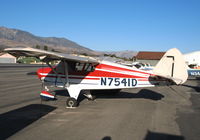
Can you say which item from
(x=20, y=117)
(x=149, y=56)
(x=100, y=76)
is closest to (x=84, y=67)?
(x=100, y=76)

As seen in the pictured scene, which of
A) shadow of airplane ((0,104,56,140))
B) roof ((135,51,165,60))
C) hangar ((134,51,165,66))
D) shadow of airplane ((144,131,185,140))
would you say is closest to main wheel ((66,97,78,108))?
Answer: shadow of airplane ((0,104,56,140))

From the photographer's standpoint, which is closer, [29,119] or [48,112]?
[29,119]

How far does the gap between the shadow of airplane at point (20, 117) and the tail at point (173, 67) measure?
493 centimetres

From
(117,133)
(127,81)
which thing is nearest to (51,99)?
(127,81)

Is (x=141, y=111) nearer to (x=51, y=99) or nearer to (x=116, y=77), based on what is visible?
(x=116, y=77)

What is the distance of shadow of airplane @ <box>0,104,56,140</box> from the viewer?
17.7 feet

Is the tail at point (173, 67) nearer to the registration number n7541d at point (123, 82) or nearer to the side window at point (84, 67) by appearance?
the registration number n7541d at point (123, 82)

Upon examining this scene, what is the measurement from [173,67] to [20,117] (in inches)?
254

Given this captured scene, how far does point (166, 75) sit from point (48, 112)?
5.14 m

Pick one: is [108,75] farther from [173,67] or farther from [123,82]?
[173,67]

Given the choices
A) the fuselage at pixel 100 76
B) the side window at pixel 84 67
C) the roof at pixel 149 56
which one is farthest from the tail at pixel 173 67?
the roof at pixel 149 56

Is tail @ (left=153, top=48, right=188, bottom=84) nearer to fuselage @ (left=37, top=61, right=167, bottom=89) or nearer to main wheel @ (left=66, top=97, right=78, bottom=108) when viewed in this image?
fuselage @ (left=37, top=61, right=167, bottom=89)

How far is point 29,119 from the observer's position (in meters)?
6.44

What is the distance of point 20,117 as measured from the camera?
21.8 ft
